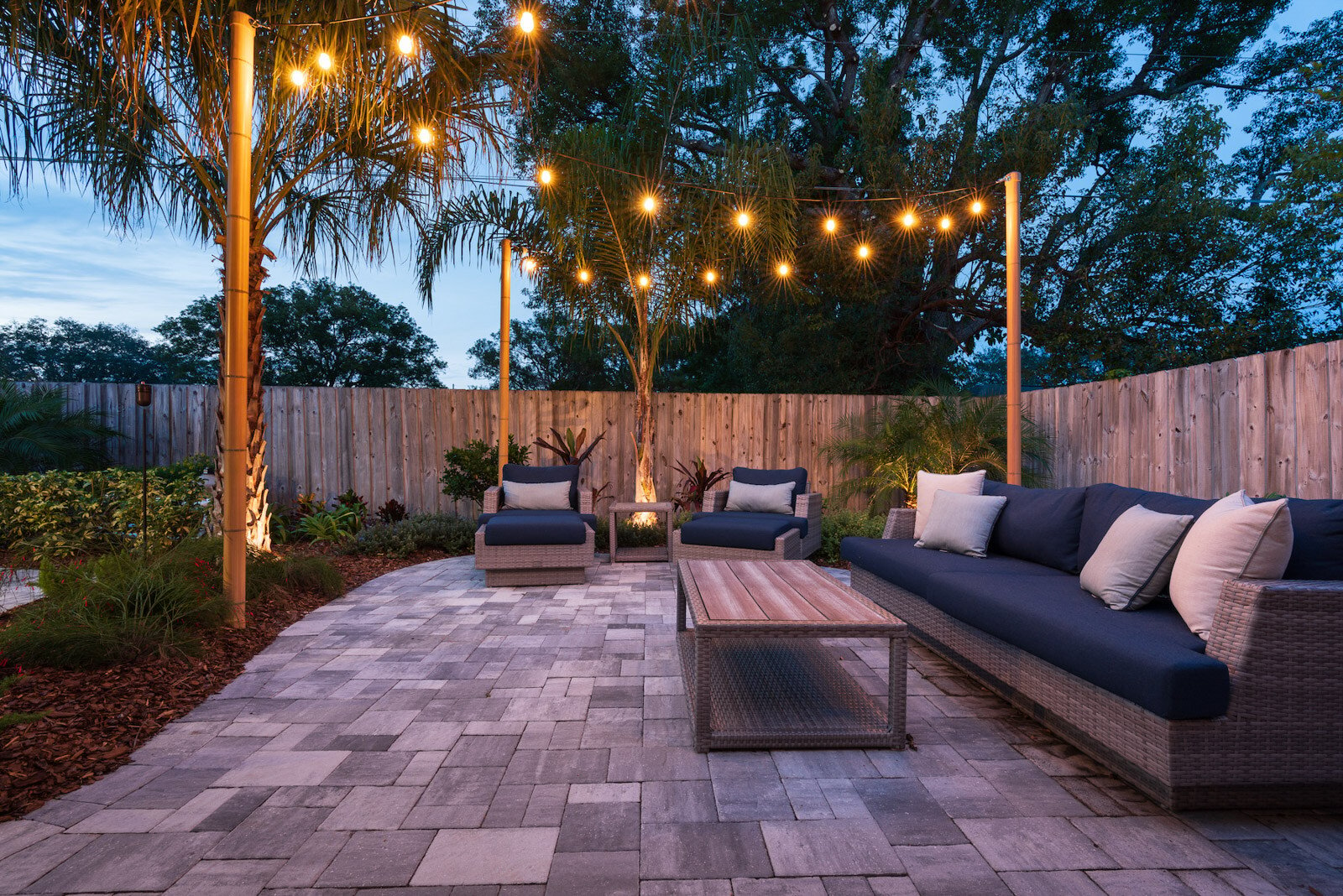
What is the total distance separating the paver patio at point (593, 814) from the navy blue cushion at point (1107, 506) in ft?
2.83

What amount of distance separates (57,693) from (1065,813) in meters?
3.42

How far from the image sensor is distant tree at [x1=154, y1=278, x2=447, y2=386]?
14.4 metres

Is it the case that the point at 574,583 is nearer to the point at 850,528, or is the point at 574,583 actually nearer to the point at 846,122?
the point at 850,528

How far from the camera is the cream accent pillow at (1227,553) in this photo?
2023mm

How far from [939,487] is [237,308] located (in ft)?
13.5

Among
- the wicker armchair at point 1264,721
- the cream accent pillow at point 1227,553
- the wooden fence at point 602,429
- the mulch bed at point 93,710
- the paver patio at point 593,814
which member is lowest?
the paver patio at point 593,814

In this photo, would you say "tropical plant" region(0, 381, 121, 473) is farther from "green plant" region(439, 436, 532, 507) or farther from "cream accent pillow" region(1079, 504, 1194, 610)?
"cream accent pillow" region(1079, 504, 1194, 610)

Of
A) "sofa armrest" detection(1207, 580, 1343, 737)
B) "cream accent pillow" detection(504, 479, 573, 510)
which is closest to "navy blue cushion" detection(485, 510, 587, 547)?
"cream accent pillow" detection(504, 479, 573, 510)

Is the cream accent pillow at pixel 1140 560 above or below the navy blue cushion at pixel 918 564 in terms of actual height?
above

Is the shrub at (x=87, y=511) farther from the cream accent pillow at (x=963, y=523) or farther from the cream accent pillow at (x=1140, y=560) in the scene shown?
the cream accent pillow at (x=1140, y=560)

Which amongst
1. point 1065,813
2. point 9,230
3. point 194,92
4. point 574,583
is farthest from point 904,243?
point 9,230

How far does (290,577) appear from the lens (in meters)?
4.54

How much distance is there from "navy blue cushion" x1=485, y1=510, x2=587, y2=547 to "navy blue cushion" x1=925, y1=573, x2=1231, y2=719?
8.99 ft

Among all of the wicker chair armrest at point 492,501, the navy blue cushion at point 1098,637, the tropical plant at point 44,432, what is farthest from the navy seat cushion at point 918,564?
the tropical plant at point 44,432
